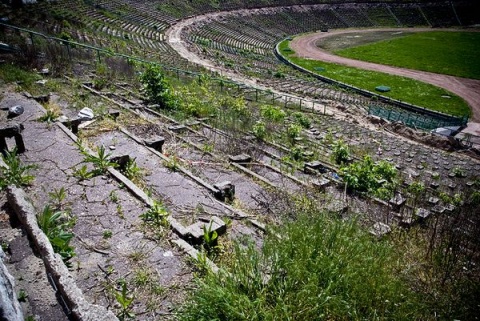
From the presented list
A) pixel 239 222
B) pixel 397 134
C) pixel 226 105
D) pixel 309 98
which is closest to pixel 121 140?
pixel 239 222

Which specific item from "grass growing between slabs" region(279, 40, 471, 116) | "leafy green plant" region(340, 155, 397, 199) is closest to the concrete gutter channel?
"leafy green plant" region(340, 155, 397, 199)

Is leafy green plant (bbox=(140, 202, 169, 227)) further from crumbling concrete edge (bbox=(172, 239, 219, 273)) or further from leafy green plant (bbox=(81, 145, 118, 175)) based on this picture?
leafy green plant (bbox=(81, 145, 118, 175))

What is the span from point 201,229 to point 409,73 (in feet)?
146

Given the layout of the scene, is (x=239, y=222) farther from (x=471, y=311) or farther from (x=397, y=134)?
(x=397, y=134)

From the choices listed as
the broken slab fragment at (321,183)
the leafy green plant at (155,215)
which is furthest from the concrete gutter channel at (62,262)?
the broken slab fragment at (321,183)

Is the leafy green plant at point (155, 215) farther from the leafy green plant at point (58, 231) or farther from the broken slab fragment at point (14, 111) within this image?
the broken slab fragment at point (14, 111)

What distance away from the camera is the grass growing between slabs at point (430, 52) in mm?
43594

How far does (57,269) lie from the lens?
3.85 metres

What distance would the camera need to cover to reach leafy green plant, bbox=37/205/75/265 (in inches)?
179

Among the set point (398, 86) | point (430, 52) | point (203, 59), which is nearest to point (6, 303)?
point (203, 59)

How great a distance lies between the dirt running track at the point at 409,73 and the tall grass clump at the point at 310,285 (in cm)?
3237

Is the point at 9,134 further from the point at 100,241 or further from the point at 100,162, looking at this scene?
the point at 100,241

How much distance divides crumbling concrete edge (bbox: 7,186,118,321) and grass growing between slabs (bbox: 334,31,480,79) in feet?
156

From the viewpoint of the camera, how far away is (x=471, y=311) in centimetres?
379
